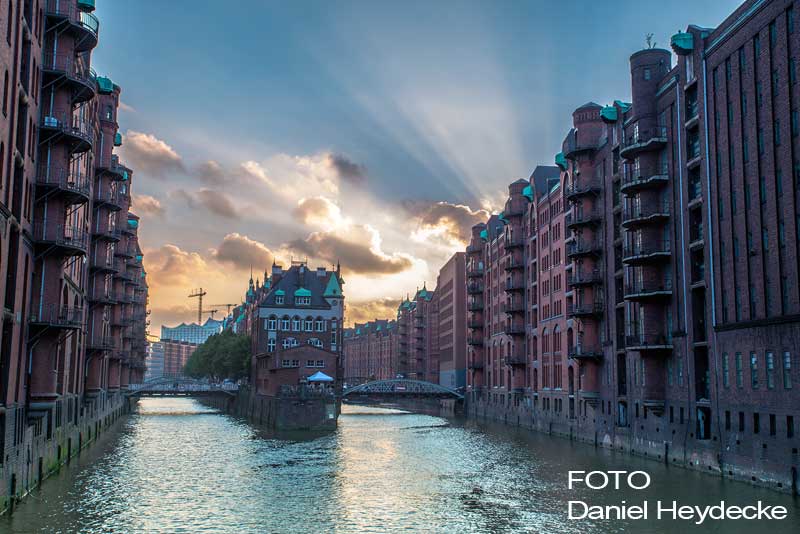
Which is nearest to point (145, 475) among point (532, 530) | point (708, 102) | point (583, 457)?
point (532, 530)

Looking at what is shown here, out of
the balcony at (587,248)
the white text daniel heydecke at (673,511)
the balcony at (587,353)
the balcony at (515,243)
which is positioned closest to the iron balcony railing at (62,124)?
the white text daniel heydecke at (673,511)

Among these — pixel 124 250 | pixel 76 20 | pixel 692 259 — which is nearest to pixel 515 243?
pixel 124 250

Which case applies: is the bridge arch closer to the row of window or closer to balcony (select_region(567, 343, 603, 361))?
the row of window

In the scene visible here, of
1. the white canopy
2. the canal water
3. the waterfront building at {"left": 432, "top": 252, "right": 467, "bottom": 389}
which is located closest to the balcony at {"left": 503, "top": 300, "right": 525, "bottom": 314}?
the white canopy

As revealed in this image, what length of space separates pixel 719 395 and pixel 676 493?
321 inches

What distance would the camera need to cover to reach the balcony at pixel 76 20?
3753 cm

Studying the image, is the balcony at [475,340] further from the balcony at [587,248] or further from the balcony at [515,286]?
the balcony at [587,248]

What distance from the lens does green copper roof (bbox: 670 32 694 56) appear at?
4816 centimetres

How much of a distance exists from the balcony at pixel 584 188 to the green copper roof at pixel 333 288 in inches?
2142

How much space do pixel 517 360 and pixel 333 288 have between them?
34.0 m

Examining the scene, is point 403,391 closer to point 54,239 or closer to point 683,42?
point 683,42

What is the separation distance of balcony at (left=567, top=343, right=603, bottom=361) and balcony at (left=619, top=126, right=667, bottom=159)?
17.8 metres

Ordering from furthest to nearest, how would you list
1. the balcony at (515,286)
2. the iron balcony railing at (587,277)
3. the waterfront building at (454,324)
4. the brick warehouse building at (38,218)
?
the waterfront building at (454,324), the balcony at (515,286), the iron balcony railing at (587,277), the brick warehouse building at (38,218)

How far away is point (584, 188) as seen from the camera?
6556cm
